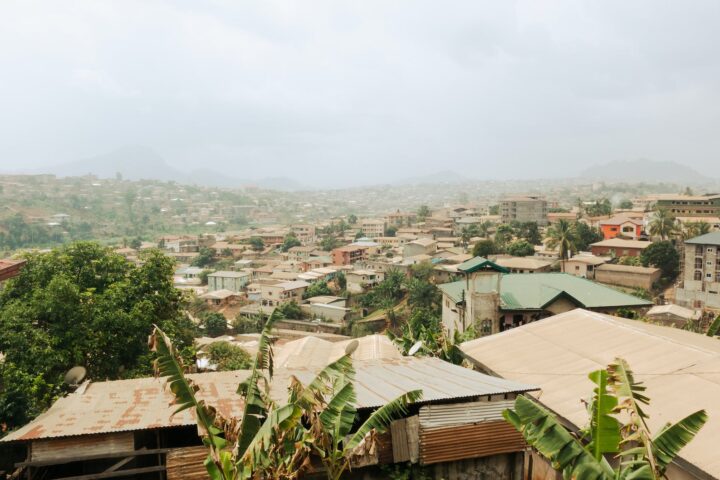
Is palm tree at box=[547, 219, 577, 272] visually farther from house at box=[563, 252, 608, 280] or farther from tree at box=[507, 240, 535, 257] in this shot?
tree at box=[507, 240, 535, 257]

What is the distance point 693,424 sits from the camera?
174 inches

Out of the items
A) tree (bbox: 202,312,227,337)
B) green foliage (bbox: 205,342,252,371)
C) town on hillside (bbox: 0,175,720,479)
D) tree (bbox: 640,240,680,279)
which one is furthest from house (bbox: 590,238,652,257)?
green foliage (bbox: 205,342,252,371)

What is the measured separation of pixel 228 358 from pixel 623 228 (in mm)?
49476

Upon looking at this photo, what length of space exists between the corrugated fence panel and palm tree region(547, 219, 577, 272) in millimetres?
35850

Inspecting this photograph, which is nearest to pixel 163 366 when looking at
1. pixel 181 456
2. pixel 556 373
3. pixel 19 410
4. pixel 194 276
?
pixel 181 456

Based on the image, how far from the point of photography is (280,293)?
1865 inches

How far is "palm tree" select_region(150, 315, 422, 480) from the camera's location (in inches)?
203

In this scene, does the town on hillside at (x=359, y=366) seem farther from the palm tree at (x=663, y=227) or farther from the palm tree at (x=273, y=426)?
the palm tree at (x=663, y=227)

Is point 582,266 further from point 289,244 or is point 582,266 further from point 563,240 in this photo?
point 289,244

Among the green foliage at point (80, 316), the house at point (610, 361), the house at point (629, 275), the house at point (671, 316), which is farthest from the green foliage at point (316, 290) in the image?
the house at point (610, 361)

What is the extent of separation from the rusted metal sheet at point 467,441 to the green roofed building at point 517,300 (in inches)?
371

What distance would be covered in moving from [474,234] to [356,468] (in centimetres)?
6597

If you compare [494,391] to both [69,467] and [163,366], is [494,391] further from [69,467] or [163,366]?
[69,467]

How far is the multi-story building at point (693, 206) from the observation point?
6034 centimetres
